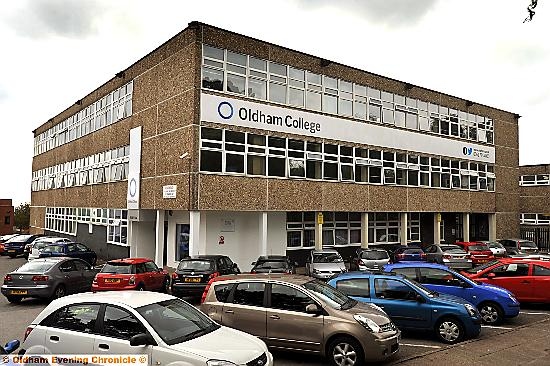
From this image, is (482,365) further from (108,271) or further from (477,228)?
(477,228)

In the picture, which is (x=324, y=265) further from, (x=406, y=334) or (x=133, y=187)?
(x=133, y=187)

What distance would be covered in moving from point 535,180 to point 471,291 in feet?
138

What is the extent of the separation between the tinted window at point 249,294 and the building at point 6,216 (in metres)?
68.4

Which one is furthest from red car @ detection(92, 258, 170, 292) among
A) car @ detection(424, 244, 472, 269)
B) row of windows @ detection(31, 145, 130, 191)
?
car @ detection(424, 244, 472, 269)

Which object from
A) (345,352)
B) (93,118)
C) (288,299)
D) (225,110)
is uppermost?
(93,118)

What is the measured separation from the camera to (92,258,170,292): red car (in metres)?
14.8

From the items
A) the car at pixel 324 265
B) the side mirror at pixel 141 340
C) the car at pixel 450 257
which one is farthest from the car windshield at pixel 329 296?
the car at pixel 450 257

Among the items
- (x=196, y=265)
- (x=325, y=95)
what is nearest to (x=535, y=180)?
(x=325, y=95)

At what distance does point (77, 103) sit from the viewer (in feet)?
121

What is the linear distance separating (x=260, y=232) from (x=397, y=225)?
496 inches

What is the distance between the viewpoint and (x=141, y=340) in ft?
19.2

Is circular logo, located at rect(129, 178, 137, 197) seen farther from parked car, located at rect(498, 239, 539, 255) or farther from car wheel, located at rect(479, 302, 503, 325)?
parked car, located at rect(498, 239, 539, 255)

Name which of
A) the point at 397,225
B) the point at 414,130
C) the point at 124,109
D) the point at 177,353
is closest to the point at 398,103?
the point at 414,130

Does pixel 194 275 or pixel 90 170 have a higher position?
pixel 90 170
